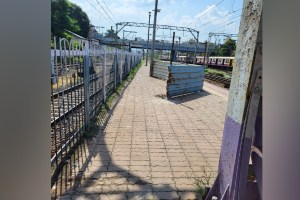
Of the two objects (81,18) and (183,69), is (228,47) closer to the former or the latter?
(81,18)

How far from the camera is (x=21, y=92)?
3.96 ft

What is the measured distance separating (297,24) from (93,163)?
3.68 meters

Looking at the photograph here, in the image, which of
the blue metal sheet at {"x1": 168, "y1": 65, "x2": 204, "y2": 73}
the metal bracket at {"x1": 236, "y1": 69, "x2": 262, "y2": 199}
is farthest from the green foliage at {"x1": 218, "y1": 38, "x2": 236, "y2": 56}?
the metal bracket at {"x1": 236, "y1": 69, "x2": 262, "y2": 199}

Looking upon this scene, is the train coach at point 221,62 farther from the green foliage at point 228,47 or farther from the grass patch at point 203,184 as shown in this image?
the grass patch at point 203,184

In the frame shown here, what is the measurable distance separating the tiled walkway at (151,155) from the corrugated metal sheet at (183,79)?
2.63m

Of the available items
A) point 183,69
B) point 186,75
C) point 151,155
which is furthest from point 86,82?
point 186,75

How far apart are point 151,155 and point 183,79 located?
7.44m

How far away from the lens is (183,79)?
457 inches

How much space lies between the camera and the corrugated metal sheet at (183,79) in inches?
423

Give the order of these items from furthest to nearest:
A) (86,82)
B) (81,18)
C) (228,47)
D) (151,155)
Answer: (228,47), (81,18), (86,82), (151,155)

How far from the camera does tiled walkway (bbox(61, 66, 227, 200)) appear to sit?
3.32 metres

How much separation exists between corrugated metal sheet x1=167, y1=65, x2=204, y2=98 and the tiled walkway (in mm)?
2633

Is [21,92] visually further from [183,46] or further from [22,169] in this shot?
[183,46]

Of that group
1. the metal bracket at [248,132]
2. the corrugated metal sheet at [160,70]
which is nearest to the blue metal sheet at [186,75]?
the corrugated metal sheet at [160,70]
